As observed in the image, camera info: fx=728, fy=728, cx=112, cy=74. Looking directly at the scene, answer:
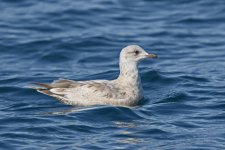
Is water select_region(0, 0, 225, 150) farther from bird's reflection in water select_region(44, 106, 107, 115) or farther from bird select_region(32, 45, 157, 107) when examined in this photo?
bird select_region(32, 45, 157, 107)

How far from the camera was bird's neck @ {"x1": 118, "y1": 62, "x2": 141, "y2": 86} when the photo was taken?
48.3 ft

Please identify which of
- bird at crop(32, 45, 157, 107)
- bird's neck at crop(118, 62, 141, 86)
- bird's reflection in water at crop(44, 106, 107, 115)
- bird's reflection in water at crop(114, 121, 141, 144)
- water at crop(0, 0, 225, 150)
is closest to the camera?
bird's reflection in water at crop(114, 121, 141, 144)

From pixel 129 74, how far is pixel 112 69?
339cm

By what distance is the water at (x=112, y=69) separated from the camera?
487 inches

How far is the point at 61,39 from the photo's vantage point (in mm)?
20969

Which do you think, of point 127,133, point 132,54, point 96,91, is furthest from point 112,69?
point 127,133

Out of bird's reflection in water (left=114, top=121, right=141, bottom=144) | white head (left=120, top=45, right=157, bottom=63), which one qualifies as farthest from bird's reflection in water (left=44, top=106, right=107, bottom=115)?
white head (left=120, top=45, right=157, bottom=63)

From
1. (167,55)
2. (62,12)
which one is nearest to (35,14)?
(62,12)

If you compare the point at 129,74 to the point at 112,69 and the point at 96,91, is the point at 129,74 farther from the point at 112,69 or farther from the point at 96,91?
the point at 112,69

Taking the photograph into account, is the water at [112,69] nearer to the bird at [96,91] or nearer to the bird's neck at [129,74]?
the bird at [96,91]

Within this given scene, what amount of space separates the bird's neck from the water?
54cm

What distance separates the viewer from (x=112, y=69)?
18.2 meters

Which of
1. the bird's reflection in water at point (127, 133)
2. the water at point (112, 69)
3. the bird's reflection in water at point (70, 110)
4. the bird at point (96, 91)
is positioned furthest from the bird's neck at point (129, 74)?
the bird's reflection in water at point (127, 133)

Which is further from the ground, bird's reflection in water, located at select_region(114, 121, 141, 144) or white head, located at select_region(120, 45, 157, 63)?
white head, located at select_region(120, 45, 157, 63)
